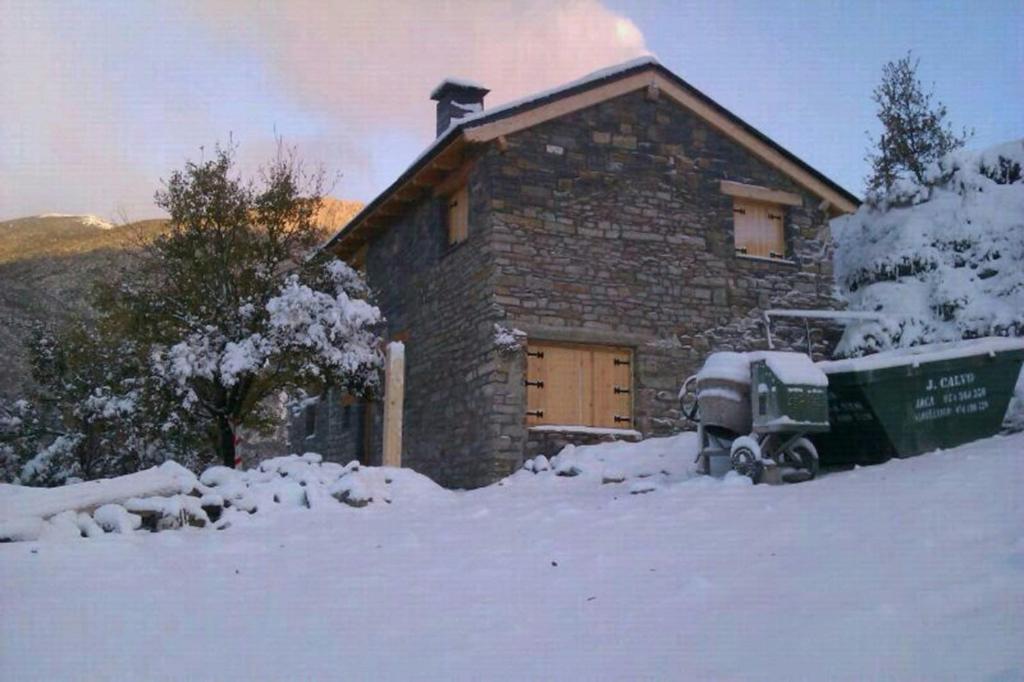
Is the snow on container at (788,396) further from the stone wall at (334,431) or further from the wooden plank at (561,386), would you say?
the stone wall at (334,431)

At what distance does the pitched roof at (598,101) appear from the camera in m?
12.6

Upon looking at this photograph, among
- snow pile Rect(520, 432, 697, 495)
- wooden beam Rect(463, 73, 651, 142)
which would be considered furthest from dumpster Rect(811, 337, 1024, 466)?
wooden beam Rect(463, 73, 651, 142)

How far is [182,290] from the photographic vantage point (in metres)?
13.5

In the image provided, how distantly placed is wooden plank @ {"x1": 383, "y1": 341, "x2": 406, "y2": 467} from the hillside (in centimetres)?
977

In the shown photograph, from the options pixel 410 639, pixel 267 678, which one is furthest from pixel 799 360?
pixel 267 678

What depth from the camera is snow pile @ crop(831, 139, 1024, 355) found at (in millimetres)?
14258

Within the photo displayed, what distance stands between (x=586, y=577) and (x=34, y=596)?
3151 millimetres

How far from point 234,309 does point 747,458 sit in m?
7.99

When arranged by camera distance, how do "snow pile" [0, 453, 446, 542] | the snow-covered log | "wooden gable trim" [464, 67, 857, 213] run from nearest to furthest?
"snow pile" [0, 453, 446, 542]
the snow-covered log
"wooden gable trim" [464, 67, 857, 213]

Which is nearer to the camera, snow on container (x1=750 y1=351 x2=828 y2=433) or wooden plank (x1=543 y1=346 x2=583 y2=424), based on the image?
snow on container (x1=750 y1=351 x2=828 y2=433)

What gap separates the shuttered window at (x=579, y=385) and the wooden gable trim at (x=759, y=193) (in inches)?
125

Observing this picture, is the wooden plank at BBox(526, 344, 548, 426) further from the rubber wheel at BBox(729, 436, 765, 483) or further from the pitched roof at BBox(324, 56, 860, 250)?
the rubber wheel at BBox(729, 436, 765, 483)

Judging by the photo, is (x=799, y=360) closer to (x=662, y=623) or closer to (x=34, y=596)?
(x=662, y=623)

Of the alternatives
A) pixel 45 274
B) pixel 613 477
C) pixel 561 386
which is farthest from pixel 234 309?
pixel 45 274
